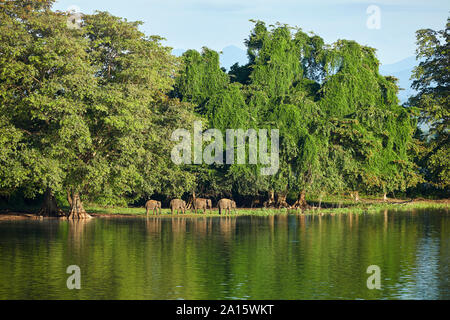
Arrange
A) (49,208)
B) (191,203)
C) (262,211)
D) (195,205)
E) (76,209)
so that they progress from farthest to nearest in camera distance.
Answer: (191,203)
(262,211)
(195,205)
(49,208)
(76,209)

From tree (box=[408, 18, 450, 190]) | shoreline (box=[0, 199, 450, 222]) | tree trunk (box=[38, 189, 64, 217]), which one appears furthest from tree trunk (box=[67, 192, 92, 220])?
tree (box=[408, 18, 450, 190])

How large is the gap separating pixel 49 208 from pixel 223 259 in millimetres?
26431

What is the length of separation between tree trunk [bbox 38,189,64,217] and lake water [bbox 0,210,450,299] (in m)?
5.97

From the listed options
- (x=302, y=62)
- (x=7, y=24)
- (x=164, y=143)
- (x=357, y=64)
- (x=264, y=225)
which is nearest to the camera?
(x=264, y=225)

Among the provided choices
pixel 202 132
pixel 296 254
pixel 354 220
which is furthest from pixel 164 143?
pixel 296 254

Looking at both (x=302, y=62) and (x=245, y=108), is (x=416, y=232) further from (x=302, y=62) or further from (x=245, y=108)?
(x=302, y=62)

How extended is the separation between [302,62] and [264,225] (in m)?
28.0

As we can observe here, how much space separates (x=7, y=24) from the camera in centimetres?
4594

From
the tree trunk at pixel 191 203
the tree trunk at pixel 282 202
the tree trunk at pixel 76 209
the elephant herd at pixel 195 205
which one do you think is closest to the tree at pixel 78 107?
the tree trunk at pixel 76 209

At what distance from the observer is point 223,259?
87.5 feet

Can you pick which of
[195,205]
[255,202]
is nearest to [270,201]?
[255,202]

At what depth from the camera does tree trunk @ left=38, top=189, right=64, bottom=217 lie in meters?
49.7

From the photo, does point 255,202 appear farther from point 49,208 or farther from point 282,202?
point 49,208

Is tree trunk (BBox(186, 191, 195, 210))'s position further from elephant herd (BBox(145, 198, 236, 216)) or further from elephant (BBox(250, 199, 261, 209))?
elephant (BBox(250, 199, 261, 209))
